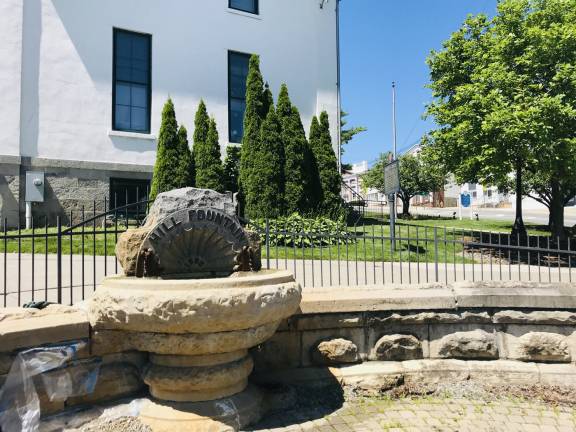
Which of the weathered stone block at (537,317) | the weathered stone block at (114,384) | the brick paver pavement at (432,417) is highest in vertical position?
the weathered stone block at (537,317)

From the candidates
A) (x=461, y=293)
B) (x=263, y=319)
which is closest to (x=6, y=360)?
(x=263, y=319)

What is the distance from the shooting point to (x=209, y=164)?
38.9ft

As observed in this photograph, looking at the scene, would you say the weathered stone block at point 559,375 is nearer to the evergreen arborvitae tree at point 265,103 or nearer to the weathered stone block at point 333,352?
the weathered stone block at point 333,352

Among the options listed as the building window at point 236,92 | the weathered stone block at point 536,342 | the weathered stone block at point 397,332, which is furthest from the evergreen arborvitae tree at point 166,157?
the weathered stone block at point 536,342

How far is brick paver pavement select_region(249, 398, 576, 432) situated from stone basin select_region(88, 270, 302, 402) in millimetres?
558

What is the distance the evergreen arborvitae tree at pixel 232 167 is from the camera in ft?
42.9

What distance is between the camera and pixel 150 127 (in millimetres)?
13211

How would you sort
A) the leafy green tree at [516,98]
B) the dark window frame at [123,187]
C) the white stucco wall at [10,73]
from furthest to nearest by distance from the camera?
the dark window frame at [123,187]
the white stucco wall at [10,73]
the leafy green tree at [516,98]

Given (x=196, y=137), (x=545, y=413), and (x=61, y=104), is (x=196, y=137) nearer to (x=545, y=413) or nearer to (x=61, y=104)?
(x=61, y=104)

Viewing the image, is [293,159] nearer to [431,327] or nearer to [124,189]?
[124,189]

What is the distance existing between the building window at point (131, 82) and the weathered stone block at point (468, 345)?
1126cm

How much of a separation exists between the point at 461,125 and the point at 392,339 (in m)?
7.47

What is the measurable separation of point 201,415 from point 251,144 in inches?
361

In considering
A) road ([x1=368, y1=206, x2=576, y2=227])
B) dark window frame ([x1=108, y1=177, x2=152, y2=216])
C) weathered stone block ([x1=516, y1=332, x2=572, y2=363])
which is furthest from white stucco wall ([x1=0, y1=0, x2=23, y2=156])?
road ([x1=368, y1=206, x2=576, y2=227])
